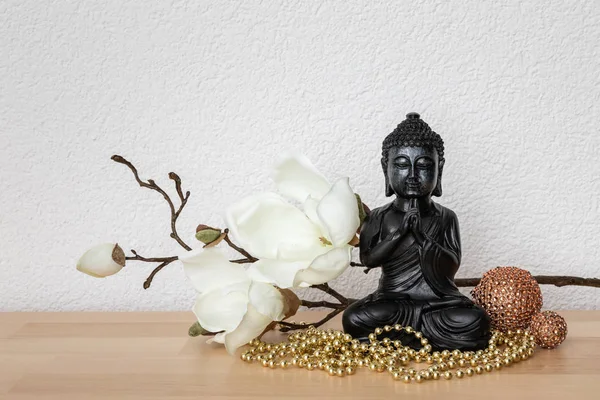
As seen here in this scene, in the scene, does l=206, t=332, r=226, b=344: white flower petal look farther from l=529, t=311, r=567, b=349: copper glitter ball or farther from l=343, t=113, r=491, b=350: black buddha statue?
l=529, t=311, r=567, b=349: copper glitter ball

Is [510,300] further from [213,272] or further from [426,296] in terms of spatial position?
[213,272]

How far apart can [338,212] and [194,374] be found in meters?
0.22

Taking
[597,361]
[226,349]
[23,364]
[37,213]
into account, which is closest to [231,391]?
[226,349]

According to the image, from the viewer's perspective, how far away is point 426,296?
763 mm

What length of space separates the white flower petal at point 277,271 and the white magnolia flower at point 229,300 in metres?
0.01

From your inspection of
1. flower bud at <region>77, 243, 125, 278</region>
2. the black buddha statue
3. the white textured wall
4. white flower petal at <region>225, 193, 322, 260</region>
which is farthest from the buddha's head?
flower bud at <region>77, 243, 125, 278</region>

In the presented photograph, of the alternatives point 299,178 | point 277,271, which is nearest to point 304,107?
point 299,178

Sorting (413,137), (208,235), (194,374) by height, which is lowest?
(194,374)

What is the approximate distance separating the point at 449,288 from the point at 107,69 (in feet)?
1.86

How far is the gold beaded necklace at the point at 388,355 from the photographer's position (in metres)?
0.70

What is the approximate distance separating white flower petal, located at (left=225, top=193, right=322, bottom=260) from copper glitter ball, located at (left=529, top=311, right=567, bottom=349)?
25cm

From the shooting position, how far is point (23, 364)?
750mm

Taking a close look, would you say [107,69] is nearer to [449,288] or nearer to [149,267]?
[149,267]

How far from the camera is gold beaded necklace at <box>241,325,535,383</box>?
2.28 ft
